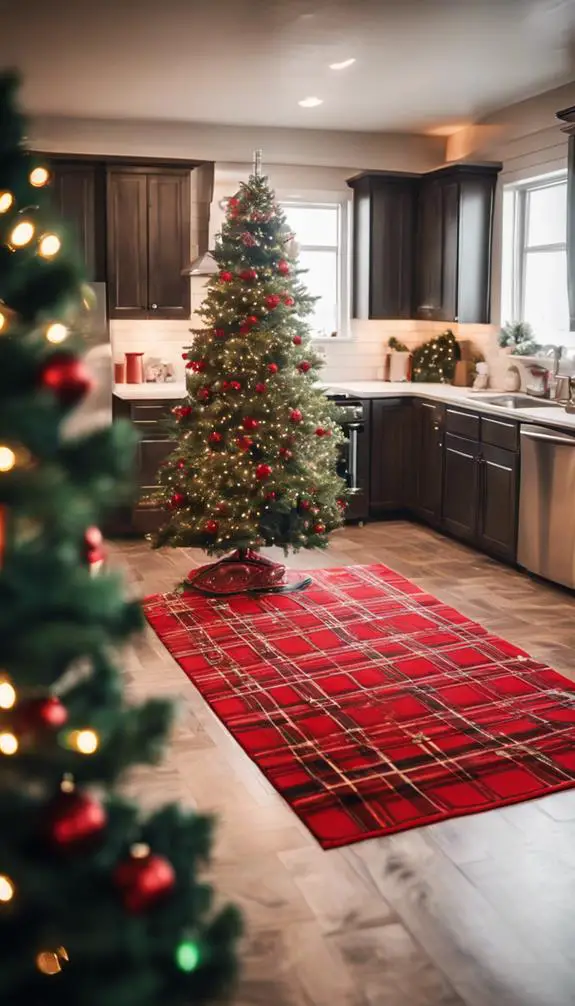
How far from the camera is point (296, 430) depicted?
5578 mm

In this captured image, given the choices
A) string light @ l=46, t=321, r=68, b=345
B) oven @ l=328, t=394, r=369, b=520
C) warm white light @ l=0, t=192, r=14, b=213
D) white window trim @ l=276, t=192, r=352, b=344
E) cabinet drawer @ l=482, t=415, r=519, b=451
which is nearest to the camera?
warm white light @ l=0, t=192, r=14, b=213

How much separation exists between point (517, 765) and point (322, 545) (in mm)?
2315

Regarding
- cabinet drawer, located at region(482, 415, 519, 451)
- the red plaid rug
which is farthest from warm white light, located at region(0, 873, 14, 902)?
cabinet drawer, located at region(482, 415, 519, 451)

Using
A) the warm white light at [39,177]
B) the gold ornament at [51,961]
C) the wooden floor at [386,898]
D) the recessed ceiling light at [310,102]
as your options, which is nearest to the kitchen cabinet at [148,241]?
the recessed ceiling light at [310,102]

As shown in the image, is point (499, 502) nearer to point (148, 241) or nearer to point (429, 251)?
point (429, 251)

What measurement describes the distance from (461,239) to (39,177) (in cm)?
615

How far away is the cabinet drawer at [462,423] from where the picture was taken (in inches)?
258

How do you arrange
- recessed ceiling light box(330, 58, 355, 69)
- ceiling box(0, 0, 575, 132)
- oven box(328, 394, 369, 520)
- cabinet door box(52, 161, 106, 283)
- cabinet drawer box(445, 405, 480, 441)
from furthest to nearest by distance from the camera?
oven box(328, 394, 369, 520)
cabinet door box(52, 161, 106, 283)
cabinet drawer box(445, 405, 480, 441)
recessed ceiling light box(330, 58, 355, 69)
ceiling box(0, 0, 575, 132)

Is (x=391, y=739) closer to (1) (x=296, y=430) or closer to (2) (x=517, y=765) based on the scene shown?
(2) (x=517, y=765)

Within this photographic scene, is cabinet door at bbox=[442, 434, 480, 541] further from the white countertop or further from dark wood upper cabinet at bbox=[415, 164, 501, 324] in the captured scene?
dark wood upper cabinet at bbox=[415, 164, 501, 324]

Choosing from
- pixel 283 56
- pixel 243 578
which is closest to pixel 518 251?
pixel 283 56

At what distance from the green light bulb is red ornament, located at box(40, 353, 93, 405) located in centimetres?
77

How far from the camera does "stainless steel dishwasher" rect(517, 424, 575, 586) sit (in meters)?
5.52

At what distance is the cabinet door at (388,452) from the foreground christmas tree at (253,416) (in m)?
1.79
